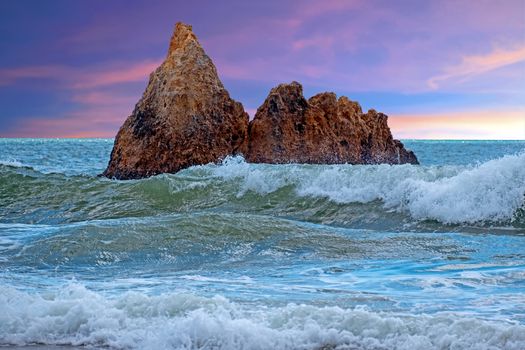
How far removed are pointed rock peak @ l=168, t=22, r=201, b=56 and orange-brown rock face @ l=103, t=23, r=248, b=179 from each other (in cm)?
39

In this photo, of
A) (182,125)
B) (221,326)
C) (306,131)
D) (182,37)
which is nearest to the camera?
(221,326)

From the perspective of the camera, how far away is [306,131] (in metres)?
20.6

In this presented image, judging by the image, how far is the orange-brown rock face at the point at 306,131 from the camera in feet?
66.3

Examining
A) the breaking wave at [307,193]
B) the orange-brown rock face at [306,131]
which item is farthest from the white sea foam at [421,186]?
the orange-brown rock face at [306,131]

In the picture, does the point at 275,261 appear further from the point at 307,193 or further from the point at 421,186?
the point at 307,193

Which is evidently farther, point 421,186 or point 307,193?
point 307,193

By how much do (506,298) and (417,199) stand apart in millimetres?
6447

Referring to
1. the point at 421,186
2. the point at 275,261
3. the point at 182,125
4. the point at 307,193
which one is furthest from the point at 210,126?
the point at 275,261

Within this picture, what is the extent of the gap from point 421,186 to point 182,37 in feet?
38.3

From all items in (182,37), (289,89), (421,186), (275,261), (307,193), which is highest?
(182,37)

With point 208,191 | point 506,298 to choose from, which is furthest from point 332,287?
point 208,191

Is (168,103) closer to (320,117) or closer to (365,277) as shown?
(320,117)

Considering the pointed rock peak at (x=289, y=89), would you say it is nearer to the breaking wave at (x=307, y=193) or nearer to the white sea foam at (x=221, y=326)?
the breaking wave at (x=307, y=193)

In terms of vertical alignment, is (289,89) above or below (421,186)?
above
